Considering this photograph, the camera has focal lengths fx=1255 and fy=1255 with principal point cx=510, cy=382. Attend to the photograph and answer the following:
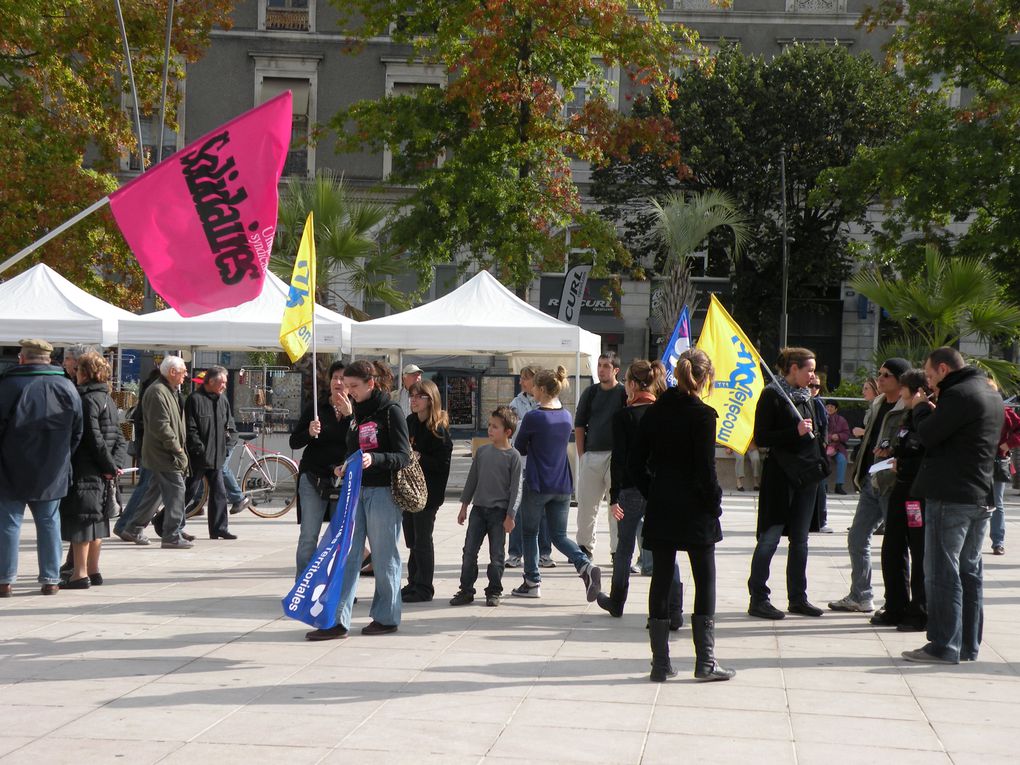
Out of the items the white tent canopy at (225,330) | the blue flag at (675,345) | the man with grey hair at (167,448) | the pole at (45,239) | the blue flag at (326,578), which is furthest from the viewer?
the white tent canopy at (225,330)

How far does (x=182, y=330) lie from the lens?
16047 mm

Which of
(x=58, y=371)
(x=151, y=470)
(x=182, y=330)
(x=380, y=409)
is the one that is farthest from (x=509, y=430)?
(x=182, y=330)

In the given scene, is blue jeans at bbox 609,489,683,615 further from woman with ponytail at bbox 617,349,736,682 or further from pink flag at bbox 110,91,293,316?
pink flag at bbox 110,91,293,316

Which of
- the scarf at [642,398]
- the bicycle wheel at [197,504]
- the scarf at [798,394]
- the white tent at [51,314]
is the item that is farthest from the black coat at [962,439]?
the white tent at [51,314]

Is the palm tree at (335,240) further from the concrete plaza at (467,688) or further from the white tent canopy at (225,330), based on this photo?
the concrete plaza at (467,688)

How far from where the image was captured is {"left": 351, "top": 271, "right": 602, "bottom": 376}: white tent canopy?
16062 mm

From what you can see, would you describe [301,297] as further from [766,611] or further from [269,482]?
[766,611]

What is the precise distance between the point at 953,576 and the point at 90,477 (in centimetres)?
591

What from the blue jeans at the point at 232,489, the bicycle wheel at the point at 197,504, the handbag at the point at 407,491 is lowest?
the bicycle wheel at the point at 197,504

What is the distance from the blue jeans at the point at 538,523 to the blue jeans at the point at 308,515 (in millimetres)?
1669

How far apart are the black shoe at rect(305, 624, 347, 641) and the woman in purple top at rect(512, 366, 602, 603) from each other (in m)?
2.07

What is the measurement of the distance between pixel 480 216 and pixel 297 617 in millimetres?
16377

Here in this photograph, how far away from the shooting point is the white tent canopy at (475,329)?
16.1 m

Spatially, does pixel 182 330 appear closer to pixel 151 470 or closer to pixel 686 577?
pixel 151 470
